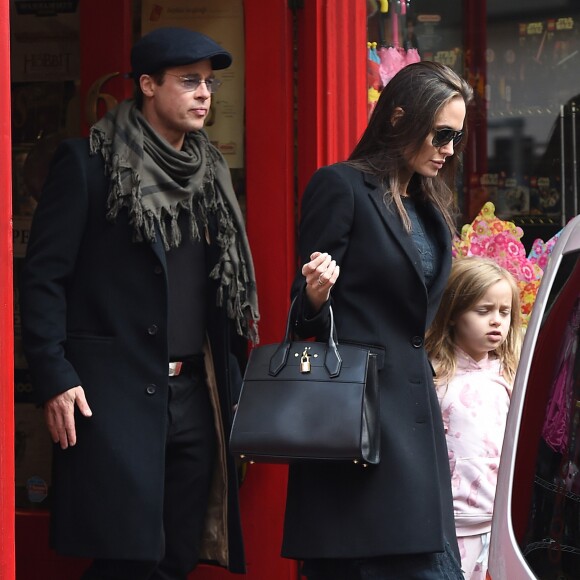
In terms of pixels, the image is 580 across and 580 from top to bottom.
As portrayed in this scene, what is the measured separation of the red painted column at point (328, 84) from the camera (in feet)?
15.6

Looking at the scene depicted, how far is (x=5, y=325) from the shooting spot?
2916 millimetres

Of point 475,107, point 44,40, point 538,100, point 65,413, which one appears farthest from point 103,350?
point 538,100

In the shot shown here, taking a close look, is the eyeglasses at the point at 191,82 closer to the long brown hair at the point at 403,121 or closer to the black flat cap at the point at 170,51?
the black flat cap at the point at 170,51

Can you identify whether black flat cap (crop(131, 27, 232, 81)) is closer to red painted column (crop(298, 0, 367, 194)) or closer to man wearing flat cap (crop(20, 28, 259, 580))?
man wearing flat cap (crop(20, 28, 259, 580))

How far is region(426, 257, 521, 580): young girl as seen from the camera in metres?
4.19

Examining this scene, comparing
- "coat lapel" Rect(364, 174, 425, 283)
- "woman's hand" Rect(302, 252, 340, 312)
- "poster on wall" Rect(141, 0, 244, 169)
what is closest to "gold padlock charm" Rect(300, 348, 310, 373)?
"woman's hand" Rect(302, 252, 340, 312)

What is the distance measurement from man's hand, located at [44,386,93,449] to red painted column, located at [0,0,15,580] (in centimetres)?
82

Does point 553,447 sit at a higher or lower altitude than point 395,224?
lower

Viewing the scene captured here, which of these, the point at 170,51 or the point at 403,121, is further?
the point at 170,51

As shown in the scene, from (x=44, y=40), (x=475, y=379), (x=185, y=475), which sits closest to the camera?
(x=185, y=475)

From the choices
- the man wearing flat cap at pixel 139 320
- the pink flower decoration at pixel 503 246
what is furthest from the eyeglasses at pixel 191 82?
the pink flower decoration at pixel 503 246

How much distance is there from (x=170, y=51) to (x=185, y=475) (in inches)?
51.1

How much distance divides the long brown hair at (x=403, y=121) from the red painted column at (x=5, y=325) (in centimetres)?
102

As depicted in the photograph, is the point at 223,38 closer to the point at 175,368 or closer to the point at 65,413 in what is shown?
the point at 175,368
